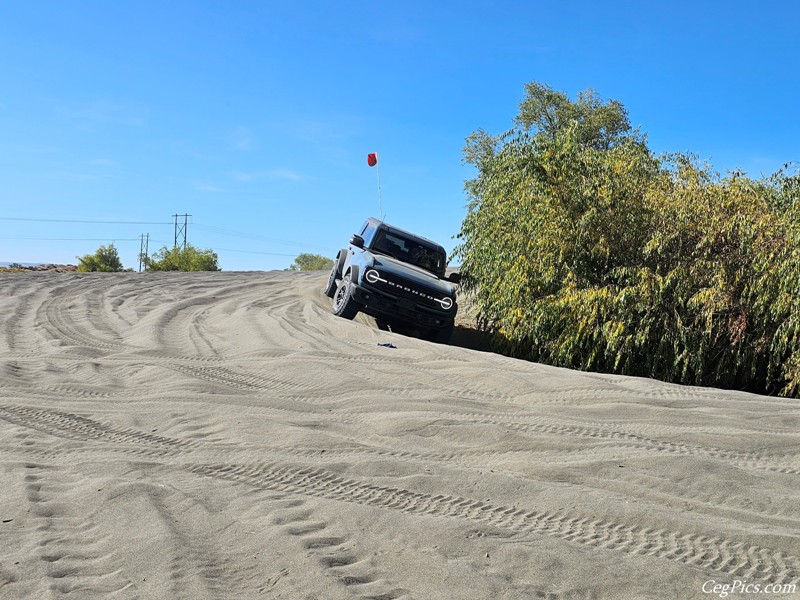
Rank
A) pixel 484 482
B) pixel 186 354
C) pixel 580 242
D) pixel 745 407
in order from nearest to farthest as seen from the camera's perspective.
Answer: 1. pixel 484 482
2. pixel 745 407
3. pixel 186 354
4. pixel 580 242

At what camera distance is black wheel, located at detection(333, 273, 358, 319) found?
41.2 ft

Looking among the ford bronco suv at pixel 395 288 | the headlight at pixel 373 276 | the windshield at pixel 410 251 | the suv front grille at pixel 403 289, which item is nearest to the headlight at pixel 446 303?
the ford bronco suv at pixel 395 288

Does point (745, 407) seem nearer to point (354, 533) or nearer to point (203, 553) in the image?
point (354, 533)

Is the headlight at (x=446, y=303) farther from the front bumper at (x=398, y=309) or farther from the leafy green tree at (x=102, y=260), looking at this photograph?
the leafy green tree at (x=102, y=260)

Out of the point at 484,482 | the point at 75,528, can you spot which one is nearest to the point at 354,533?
the point at 484,482

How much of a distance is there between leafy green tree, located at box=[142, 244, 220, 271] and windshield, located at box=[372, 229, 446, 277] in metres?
61.1

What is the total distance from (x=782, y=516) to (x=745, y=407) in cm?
294

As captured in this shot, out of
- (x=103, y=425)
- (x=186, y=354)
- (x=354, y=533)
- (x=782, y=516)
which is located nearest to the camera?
(x=354, y=533)

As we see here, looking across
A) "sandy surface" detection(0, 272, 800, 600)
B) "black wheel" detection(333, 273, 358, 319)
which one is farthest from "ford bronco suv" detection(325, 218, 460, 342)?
"sandy surface" detection(0, 272, 800, 600)

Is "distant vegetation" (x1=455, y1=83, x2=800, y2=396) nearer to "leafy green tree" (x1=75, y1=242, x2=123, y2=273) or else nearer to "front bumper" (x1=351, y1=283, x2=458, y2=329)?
"front bumper" (x1=351, y1=283, x2=458, y2=329)

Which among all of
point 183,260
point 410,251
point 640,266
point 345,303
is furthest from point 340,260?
point 183,260

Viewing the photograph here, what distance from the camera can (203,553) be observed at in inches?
148

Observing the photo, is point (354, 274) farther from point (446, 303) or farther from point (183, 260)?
point (183, 260)

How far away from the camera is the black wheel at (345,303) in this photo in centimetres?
1257
